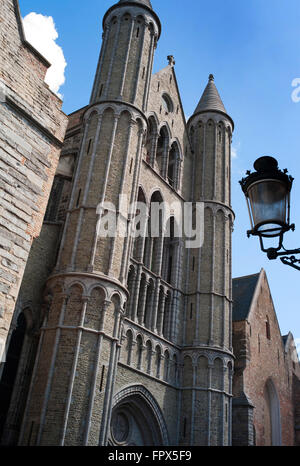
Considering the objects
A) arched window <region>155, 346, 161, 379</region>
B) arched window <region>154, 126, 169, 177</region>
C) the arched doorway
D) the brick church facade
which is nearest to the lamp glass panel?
the brick church facade

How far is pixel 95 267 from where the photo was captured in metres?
13.3

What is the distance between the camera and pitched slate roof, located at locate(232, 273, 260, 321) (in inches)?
945

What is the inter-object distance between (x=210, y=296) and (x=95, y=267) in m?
6.84

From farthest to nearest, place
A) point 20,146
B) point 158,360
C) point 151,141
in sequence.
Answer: point 151,141, point 158,360, point 20,146

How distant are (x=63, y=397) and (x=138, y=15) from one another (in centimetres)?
1417

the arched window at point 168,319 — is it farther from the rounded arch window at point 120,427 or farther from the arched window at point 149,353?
the rounded arch window at point 120,427

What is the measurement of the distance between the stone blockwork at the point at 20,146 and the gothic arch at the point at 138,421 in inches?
337

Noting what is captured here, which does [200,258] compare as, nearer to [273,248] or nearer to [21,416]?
[21,416]

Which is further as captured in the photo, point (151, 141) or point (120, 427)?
point (151, 141)

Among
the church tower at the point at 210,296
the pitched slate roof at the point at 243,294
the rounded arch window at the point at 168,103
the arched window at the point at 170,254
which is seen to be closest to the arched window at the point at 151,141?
the rounded arch window at the point at 168,103

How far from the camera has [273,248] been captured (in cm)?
437

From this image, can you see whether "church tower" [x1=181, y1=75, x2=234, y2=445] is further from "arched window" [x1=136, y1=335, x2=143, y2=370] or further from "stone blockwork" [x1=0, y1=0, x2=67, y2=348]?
"stone blockwork" [x1=0, y1=0, x2=67, y2=348]

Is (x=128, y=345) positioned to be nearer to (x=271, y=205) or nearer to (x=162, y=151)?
(x=162, y=151)

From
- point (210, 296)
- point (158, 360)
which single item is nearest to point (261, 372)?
point (210, 296)
